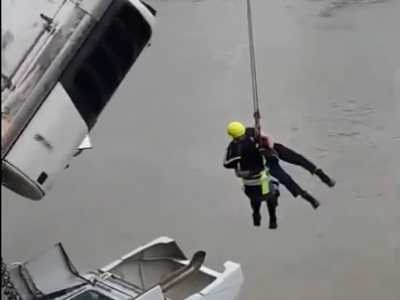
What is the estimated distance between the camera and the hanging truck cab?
52.2 inches

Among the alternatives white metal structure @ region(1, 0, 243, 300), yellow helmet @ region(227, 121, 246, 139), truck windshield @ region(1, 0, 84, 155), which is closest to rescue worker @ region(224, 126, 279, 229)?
yellow helmet @ region(227, 121, 246, 139)

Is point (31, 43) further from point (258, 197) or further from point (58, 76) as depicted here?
point (258, 197)

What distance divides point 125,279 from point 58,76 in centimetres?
90

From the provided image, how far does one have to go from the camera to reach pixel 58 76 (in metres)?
1.37

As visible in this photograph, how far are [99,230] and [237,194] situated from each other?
23.3 inches

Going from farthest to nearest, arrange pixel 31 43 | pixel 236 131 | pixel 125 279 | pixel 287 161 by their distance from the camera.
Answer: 1. pixel 125 279
2. pixel 287 161
3. pixel 236 131
4. pixel 31 43

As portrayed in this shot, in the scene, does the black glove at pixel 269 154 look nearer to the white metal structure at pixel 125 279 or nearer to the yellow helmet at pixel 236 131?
the yellow helmet at pixel 236 131

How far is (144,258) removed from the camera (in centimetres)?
214

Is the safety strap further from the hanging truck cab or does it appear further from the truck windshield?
the truck windshield

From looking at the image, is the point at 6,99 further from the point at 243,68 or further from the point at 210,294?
the point at 243,68

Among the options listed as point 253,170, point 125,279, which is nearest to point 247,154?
point 253,170

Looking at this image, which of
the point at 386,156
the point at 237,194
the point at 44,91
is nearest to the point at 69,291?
the point at 44,91

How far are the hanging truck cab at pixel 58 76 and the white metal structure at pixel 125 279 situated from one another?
527 millimetres

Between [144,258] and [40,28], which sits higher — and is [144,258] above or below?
below
